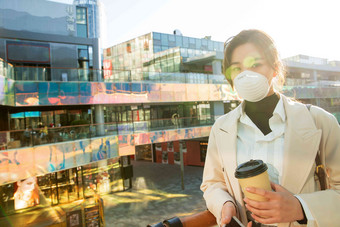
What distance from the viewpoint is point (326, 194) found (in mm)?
1151

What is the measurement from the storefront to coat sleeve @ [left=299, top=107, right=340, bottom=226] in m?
16.7

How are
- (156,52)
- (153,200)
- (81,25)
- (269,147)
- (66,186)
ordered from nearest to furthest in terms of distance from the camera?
(269,147) < (153,200) < (66,186) < (81,25) < (156,52)

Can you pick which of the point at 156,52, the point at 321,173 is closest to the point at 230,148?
the point at 321,173

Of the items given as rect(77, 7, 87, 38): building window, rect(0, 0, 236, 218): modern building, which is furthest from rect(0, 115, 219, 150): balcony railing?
rect(77, 7, 87, 38): building window

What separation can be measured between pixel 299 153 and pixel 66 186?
17.6 metres

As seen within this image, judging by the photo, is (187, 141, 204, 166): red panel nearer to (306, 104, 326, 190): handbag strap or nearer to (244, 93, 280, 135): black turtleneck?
(244, 93, 280, 135): black turtleneck

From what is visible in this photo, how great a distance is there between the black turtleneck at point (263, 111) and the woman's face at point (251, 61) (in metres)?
0.07

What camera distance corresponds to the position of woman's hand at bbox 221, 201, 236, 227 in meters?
1.27

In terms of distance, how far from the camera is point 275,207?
1026 millimetres

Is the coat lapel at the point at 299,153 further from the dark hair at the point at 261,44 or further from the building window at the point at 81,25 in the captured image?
the building window at the point at 81,25

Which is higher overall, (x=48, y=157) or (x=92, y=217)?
(x=48, y=157)

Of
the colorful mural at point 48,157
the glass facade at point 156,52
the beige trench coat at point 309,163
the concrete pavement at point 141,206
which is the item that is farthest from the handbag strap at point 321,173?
the glass facade at point 156,52

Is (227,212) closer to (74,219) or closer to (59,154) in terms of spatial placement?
(74,219)

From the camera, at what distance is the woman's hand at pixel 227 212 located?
4.17 ft
